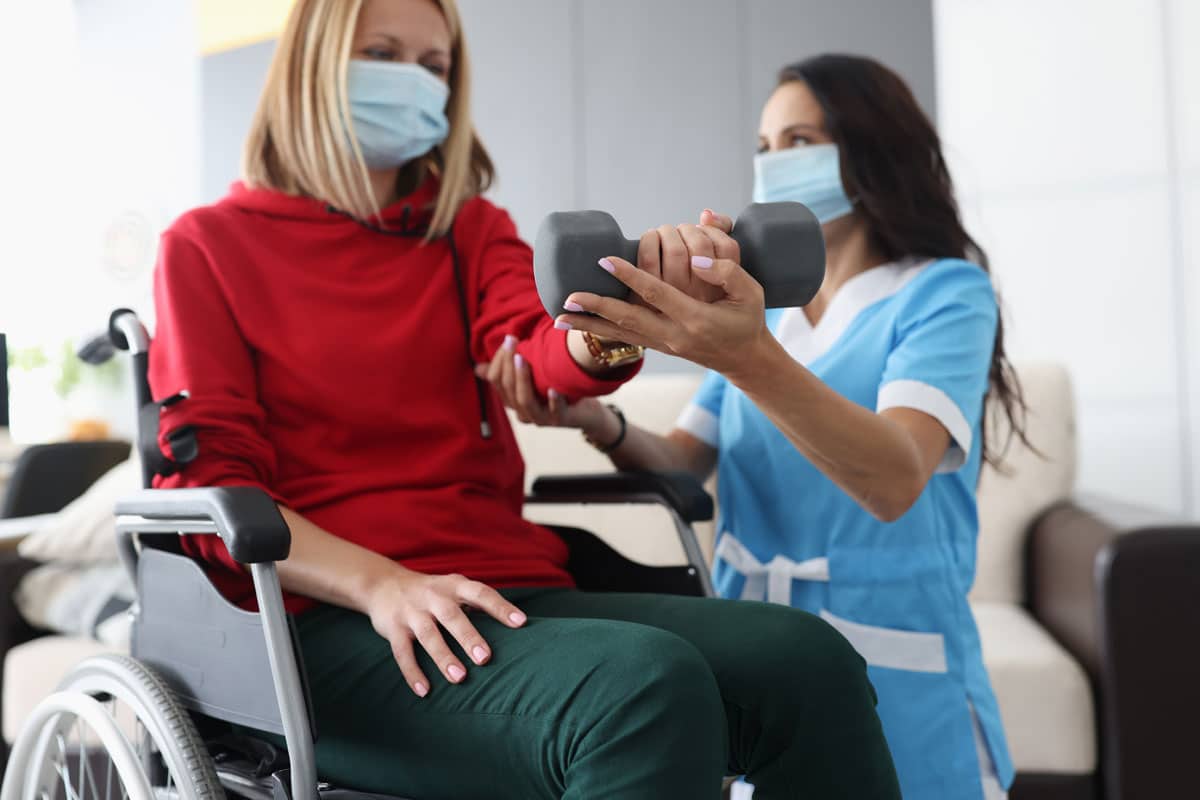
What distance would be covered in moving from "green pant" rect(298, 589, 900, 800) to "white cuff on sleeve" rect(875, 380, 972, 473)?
0.31 metres

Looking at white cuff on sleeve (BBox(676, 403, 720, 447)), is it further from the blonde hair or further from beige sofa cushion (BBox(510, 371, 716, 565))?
beige sofa cushion (BBox(510, 371, 716, 565))

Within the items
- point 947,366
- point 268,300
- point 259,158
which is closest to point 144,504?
point 268,300

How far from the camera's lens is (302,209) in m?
1.01

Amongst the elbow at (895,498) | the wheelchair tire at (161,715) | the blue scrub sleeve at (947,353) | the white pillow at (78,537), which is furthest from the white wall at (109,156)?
the elbow at (895,498)

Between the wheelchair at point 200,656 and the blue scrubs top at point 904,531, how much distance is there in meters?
0.14

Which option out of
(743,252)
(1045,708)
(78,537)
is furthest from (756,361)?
(78,537)

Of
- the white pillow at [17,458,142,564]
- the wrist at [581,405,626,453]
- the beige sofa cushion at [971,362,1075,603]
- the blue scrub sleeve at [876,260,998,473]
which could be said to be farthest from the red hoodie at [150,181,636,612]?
the beige sofa cushion at [971,362,1075,603]

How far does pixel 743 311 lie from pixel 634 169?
1.77 metres

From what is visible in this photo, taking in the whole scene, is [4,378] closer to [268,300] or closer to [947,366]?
[268,300]

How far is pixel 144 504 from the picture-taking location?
2.75 ft

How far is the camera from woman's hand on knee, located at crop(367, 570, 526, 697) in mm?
711

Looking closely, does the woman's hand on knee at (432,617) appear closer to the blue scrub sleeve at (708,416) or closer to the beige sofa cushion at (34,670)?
the blue scrub sleeve at (708,416)

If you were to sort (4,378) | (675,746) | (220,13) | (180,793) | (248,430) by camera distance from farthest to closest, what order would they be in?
1. (220,13)
2. (4,378)
3. (248,430)
4. (180,793)
5. (675,746)

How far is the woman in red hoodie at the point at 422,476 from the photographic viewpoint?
2.20 ft
